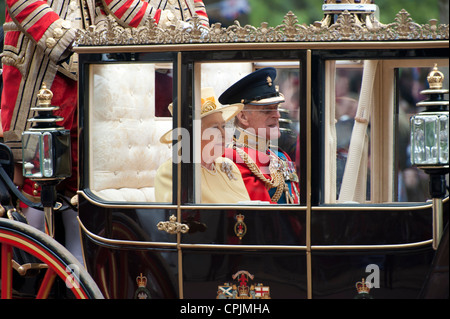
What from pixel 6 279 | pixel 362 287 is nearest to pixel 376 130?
pixel 362 287

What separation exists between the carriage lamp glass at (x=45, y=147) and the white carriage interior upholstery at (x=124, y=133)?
Result: 0.13 meters

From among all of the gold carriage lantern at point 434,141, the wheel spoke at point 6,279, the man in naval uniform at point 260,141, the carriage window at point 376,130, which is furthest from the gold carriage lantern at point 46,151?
the gold carriage lantern at point 434,141

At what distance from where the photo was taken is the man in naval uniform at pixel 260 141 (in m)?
3.99

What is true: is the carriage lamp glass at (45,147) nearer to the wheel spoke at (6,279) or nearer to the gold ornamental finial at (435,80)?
the wheel spoke at (6,279)

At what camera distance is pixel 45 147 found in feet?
11.6

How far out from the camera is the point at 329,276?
333cm

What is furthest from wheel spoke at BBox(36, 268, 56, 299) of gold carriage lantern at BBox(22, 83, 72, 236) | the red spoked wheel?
gold carriage lantern at BBox(22, 83, 72, 236)

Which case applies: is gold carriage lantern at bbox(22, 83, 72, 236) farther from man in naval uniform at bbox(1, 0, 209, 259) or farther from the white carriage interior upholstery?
man in naval uniform at bbox(1, 0, 209, 259)

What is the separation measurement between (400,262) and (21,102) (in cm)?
201

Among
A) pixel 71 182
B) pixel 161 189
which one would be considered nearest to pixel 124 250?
pixel 161 189

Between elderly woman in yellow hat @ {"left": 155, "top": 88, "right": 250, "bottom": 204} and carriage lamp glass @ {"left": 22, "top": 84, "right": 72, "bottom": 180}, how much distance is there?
0.42 m

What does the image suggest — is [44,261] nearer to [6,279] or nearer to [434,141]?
[6,279]
